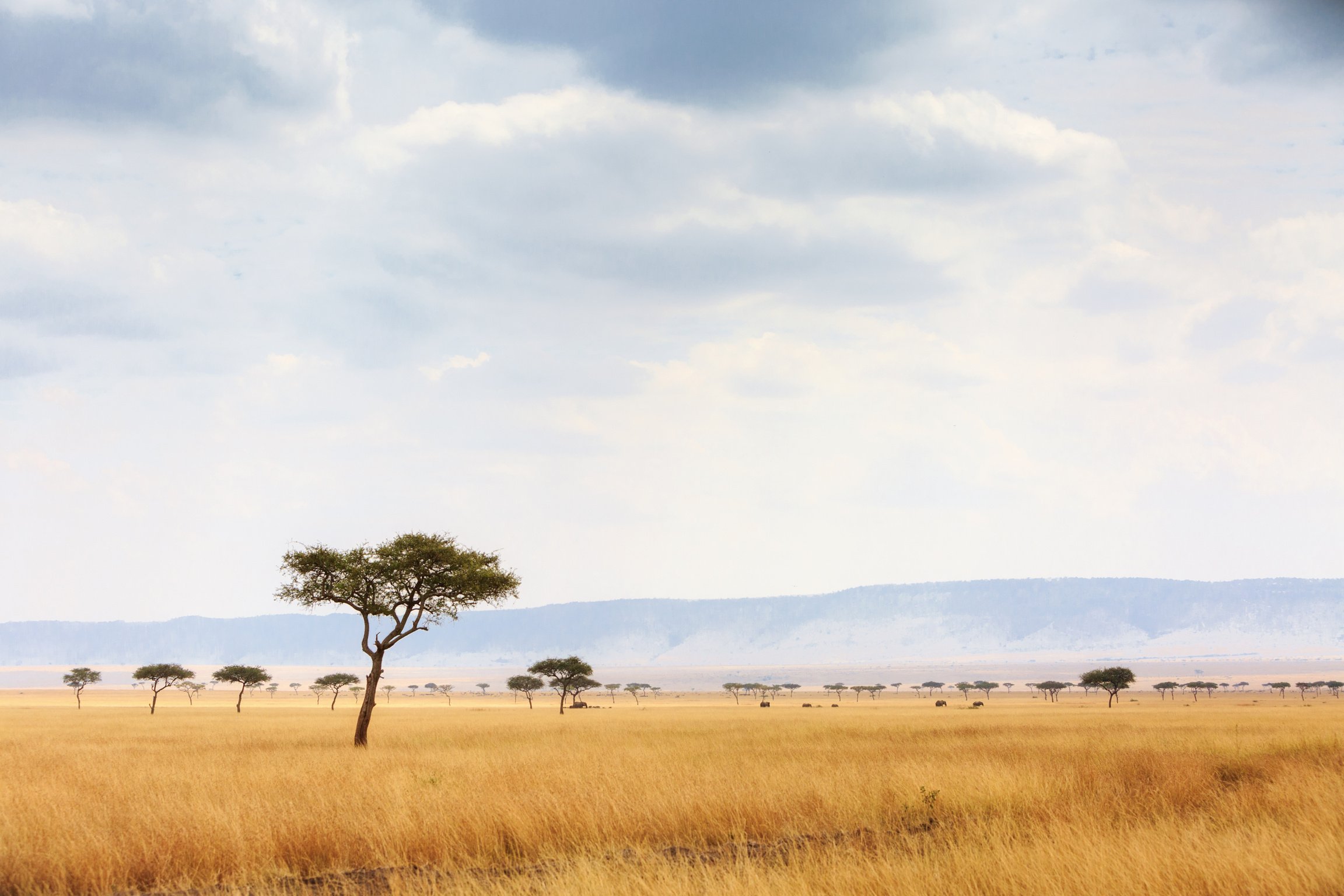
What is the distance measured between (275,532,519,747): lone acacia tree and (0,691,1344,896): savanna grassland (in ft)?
27.0

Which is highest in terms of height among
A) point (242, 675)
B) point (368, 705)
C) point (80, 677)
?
point (368, 705)

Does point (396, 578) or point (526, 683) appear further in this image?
point (526, 683)

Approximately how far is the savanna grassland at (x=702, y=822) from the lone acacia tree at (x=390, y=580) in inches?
324

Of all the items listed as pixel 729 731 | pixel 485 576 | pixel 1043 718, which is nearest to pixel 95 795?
pixel 485 576

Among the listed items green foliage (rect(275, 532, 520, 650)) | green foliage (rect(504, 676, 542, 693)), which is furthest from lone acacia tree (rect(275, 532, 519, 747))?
green foliage (rect(504, 676, 542, 693))

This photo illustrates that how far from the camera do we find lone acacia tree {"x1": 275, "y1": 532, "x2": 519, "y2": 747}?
38688 mm

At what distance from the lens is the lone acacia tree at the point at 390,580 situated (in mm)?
38688

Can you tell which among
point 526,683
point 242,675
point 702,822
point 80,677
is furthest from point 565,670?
point 702,822

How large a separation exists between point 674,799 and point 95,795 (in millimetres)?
12979

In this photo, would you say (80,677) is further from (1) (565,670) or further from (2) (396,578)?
(2) (396,578)

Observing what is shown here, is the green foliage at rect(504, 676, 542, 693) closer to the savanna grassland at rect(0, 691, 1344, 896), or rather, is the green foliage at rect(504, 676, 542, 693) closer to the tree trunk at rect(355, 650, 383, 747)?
the tree trunk at rect(355, 650, 383, 747)

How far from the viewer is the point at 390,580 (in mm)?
39219

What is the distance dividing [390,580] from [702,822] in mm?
26156

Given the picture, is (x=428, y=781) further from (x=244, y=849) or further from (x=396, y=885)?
(x=396, y=885)
